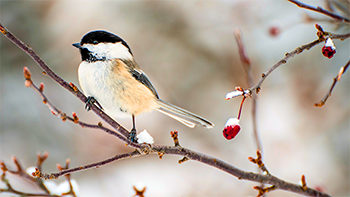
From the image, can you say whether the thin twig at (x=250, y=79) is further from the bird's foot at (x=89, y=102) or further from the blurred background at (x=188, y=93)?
the blurred background at (x=188, y=93)

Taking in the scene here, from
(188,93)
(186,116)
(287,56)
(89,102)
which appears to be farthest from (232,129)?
(188,93)

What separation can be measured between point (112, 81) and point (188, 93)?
66.5 inches

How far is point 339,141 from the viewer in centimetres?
253

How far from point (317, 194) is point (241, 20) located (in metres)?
2.42

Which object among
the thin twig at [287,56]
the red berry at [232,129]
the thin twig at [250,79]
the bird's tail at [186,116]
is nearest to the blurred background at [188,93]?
the bird's tail at [186,116]

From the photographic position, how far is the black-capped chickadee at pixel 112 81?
1436mm

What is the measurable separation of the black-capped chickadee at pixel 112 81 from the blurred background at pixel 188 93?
4.38 feet

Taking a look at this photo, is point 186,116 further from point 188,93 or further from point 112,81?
point 188,93

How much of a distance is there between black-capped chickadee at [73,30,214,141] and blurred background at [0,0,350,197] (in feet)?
4.38

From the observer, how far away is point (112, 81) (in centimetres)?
144

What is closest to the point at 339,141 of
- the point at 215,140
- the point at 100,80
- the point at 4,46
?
the point at 215,140

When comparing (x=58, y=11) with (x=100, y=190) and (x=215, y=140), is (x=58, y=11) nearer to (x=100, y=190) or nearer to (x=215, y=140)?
(x=100, y=190)

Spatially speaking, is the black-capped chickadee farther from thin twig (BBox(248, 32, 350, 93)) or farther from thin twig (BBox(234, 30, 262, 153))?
thin twig (BBox(248, 32, 350, 93))

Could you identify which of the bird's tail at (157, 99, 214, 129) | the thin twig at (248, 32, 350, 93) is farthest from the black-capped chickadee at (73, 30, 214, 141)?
the thin twig at (248, 32, 350, 93)
